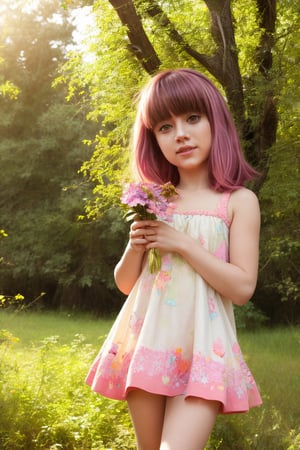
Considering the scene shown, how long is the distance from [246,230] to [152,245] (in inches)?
11.6

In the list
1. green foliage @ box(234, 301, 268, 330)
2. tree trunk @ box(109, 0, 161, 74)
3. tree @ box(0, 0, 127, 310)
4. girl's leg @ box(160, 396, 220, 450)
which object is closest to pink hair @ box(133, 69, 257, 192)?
girl's leg @ box(160, 396, 220, 450)

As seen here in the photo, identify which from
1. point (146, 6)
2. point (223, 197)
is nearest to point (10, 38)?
point (146, 6)

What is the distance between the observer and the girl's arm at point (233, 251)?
5.80 ft

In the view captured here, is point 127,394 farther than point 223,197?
No

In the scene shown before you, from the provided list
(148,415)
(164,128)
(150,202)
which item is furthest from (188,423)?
(164,128)

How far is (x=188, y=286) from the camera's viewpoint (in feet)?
5.98

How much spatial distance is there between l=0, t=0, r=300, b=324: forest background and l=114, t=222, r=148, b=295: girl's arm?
276 millimetres

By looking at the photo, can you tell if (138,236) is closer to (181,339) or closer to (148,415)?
(181,339)

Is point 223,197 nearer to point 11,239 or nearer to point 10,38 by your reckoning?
point 11,239

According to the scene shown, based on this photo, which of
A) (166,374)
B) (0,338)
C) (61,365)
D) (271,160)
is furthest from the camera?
(61,365)

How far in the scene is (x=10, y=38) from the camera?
15.4 meters

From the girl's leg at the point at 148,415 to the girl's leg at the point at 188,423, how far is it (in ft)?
0.25

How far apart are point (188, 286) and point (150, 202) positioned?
285 mm

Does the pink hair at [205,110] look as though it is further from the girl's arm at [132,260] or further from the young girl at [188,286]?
the girl's arm at [132,260]
